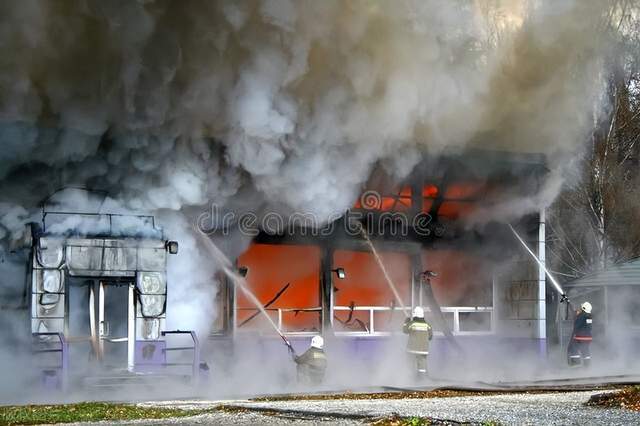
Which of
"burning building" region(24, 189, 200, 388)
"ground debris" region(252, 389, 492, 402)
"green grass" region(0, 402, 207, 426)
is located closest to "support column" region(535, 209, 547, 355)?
"ground debris" region(252, 389, 492, 402)

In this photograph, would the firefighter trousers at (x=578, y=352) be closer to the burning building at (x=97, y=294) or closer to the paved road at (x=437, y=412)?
the paved road at (x=437, y=412)

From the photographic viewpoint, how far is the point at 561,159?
906 inches

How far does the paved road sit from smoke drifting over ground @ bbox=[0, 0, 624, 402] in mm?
5633

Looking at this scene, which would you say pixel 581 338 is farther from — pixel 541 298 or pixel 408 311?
pixel 408 311

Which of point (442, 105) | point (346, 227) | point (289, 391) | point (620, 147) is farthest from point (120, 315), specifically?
point (620, 147)

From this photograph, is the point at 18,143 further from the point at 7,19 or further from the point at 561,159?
the point at 561,159

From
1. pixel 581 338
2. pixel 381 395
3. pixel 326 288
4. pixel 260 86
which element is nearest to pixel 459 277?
pixel 581 338

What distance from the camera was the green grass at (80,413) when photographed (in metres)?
Result: 11.8

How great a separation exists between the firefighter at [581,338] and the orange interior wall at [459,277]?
2995 mm

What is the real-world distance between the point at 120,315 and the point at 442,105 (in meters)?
7.32

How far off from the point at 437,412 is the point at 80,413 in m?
4.27

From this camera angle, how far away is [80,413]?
12508mm

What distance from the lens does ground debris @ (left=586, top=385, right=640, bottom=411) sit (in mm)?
12282

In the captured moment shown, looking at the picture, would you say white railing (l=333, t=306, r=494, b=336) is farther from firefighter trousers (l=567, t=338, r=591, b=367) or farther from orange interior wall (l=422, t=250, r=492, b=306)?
firefighter trousers (l=567, t=338, r=591, b=367)
